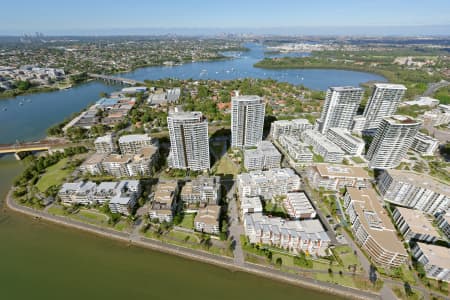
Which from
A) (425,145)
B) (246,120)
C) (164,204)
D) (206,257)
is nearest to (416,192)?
(425,145)

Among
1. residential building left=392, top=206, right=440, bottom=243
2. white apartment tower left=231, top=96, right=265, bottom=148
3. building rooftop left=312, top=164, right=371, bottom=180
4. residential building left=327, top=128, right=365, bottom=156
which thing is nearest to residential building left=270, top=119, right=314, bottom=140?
residential building left=327, top=128, right=365, bottom=156

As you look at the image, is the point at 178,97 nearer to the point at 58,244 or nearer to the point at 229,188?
the point at 229,188

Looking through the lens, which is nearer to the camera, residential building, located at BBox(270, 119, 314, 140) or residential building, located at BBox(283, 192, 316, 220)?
residential building, located at BBox(283, 192, 316, 220)

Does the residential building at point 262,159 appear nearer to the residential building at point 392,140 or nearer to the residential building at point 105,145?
the residential building at point 392,140

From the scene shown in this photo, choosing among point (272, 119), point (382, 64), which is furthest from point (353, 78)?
point (272, 119)

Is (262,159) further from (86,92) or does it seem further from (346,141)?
(86,92)

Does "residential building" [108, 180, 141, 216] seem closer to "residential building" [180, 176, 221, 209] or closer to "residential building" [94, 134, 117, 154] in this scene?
"residential building" [180, 176, 221, 209]
